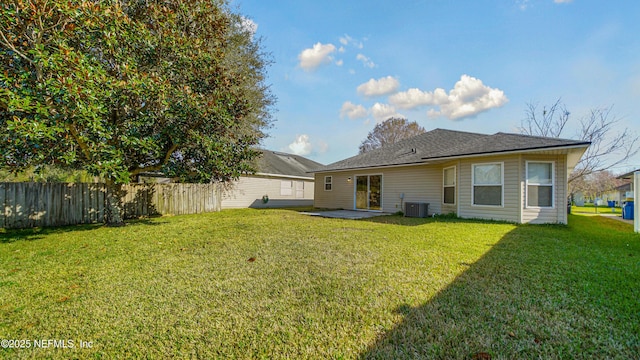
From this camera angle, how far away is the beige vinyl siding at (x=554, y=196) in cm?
852

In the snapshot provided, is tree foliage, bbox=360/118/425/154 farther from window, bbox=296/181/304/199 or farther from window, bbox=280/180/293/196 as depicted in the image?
window, bbox=280/180/293/196

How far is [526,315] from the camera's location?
2.47m

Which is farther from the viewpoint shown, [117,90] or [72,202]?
[72,202]

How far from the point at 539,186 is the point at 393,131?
23.9 metres

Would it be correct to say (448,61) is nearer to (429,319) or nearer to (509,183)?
(509,183)

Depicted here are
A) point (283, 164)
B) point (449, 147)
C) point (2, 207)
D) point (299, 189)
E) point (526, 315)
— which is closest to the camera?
point (526, 315)

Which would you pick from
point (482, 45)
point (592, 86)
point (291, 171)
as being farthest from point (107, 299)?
point (592, 86)

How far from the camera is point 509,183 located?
8.76 metres

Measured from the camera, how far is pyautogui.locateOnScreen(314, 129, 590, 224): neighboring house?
336 inches

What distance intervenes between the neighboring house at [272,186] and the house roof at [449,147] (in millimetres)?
4257

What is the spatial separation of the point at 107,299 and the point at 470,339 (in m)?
3.50

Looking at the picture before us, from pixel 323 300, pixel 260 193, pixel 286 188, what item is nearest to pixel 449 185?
pixel 323 300

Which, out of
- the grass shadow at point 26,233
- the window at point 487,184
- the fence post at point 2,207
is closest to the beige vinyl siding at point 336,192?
the window at point 487,184

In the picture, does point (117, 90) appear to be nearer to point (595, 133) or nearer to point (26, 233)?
point (26, 233)
